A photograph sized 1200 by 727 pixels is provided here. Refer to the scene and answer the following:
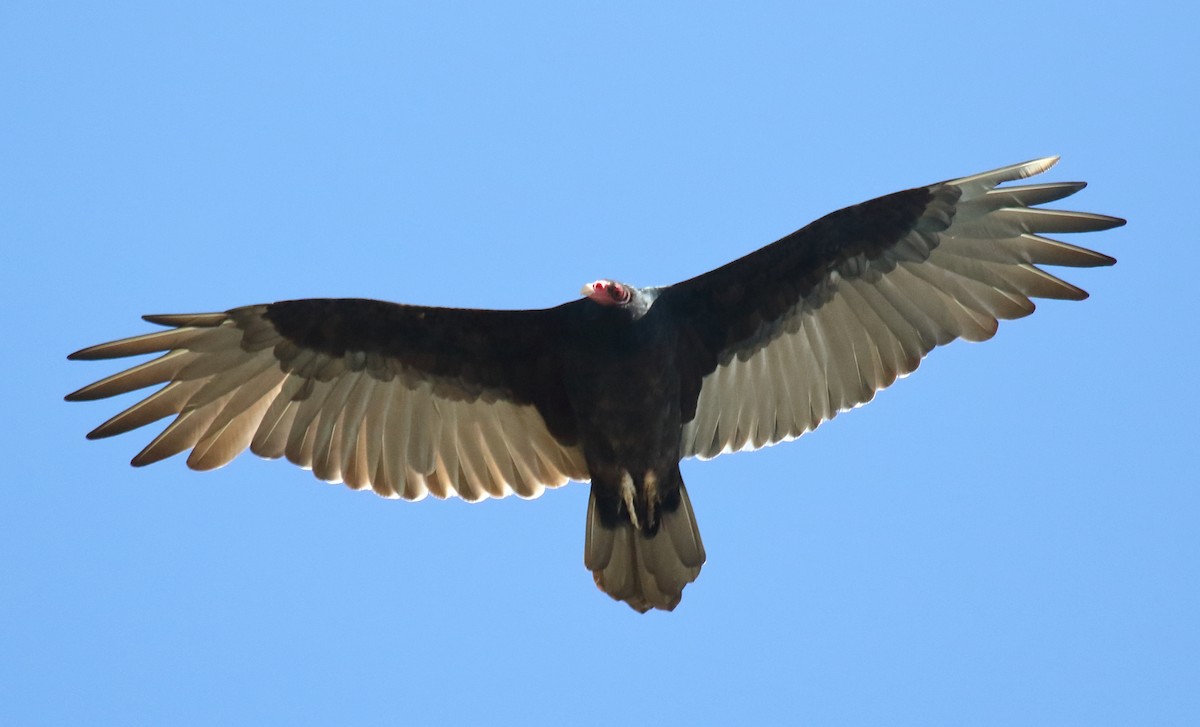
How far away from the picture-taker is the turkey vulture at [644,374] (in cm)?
665

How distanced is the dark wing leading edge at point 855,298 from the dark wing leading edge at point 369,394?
2.29 ft

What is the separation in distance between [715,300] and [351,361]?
165cm

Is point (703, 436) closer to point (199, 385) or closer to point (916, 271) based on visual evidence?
point (916, 271)

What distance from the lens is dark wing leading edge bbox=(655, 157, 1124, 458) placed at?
6.76m

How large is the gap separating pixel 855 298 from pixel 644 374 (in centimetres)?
117

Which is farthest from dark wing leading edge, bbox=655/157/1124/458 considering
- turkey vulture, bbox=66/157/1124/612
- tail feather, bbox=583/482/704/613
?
tail feather, bbox=583/482/704/613

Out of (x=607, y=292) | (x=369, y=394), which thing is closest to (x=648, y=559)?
(x=607, y=292)

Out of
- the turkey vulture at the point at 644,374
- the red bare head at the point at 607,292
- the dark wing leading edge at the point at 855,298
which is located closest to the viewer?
the red bare head at the point at 607,292

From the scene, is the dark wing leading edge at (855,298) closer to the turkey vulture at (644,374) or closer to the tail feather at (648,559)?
the turkey vulture at (644,374)

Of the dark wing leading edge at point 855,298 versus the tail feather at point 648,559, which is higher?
the dark wing leading edge at point 855,298

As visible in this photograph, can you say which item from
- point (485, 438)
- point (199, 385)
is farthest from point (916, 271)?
point (199, 385)

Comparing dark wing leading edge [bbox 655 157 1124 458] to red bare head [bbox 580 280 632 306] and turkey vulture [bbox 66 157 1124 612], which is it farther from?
red bare head [bbox 580 280 632 306]

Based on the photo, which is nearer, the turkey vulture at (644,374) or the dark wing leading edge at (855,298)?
the turkey vulture at (644,374)

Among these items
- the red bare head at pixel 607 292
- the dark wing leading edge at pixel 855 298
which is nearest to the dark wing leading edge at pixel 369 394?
the red bare head at pixel 607 292
